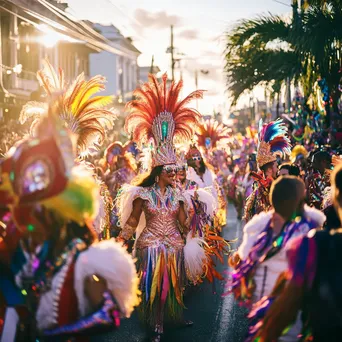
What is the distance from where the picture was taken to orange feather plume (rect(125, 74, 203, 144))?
7902mm

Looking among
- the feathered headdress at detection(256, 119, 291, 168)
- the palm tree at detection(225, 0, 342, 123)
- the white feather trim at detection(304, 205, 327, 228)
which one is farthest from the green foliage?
the white feather trim at detection(304, 205, 327, 228)

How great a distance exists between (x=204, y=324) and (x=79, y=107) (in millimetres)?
2790

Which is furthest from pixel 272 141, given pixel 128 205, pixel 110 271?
pixel 110 271

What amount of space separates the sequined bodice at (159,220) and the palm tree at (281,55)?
795 cm

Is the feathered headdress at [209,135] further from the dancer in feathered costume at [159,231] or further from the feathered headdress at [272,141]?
the dancer in feathered costume at [159,231]

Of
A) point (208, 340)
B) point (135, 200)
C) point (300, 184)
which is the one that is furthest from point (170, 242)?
point (300, 184)

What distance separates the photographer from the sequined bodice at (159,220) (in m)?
7.40

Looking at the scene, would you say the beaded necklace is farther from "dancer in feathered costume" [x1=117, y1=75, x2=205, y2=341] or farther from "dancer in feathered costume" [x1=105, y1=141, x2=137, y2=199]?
"dancer in feathered costume" [x1=105, y1=141, x2=137, y2=199]

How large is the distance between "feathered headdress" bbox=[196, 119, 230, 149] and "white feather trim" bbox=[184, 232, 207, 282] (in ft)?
31.3

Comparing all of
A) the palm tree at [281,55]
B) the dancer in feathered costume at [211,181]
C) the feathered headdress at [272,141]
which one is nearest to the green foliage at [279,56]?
the palm tree at [281,55]

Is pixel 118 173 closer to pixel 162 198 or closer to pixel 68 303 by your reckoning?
pixel 162 198

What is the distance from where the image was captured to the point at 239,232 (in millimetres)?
16250

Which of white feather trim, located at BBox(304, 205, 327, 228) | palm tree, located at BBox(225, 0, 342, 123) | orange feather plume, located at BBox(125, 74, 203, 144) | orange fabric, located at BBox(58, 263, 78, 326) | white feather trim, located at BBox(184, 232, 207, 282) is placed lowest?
white feather trim, located at BBox(184, 232, 207, 282)

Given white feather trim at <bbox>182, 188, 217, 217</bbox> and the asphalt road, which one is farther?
white feather trim at <bbox>182, 188, 217, 217</bbox>
